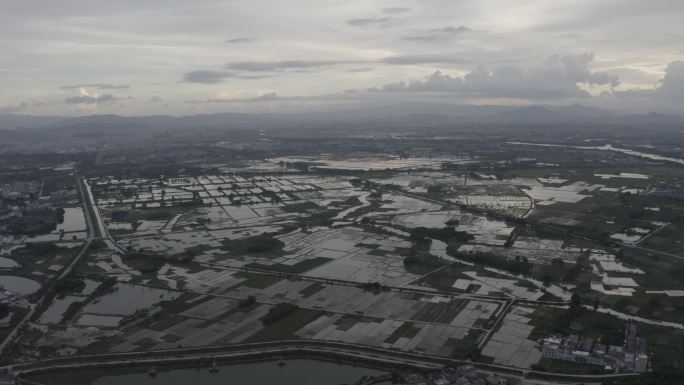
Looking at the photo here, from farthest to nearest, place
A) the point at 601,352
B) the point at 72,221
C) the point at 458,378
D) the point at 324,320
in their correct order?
1. the point at 72,221
2. the point at 324,320
3. the point at 601,352
4. the point at 458,378

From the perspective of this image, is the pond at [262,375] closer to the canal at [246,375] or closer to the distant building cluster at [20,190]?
the canal at [246,375]

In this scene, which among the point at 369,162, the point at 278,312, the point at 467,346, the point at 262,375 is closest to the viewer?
the point at 262,375

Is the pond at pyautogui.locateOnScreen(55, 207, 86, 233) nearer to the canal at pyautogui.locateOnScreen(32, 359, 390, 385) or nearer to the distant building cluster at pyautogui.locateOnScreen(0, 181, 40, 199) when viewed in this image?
the distant building cluster at pyautogui.locateOnScreen(0, 181, 40, 199)

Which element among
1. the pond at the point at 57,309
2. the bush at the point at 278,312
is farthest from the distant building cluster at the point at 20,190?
the bush at the point at 278,312

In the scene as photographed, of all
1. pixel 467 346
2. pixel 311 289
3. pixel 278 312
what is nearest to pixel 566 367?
pixel 467 346

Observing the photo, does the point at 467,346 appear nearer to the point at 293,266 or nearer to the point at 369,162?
the point at 293,266

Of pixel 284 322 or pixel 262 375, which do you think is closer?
pixel 262 375

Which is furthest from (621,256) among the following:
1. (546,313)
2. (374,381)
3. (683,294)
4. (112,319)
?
(112,319)
